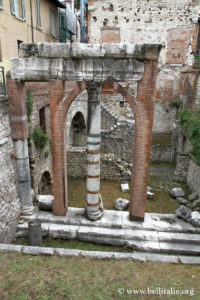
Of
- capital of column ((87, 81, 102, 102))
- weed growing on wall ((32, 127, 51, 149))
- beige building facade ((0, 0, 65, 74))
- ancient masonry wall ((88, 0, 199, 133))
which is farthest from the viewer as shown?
ancient masonry wall ((88, 0, 199, 133))

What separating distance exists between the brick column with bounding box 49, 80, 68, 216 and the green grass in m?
1.77

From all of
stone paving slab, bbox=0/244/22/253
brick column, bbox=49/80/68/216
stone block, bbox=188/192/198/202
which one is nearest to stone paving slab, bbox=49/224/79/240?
brick column, bbox=49/80/68/216

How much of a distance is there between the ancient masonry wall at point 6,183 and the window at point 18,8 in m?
7.22

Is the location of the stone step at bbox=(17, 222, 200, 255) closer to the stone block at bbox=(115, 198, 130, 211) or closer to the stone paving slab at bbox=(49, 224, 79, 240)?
the stone paving slab at bbox=(49, 224, 79, 240)

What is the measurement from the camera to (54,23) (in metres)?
15.5

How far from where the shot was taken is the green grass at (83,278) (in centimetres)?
431

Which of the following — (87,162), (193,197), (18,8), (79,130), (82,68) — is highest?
(18,8)

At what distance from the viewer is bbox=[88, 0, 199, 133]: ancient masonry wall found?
17359 mm

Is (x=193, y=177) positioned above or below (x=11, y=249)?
below

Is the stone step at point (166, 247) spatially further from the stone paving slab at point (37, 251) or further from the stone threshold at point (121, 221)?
the stone paving slab at point (37, 251)

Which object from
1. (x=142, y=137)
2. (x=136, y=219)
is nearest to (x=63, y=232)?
(x=136, y=219)

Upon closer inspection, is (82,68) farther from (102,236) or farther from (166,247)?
(166,247)

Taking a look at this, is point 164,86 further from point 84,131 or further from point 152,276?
point 152,276

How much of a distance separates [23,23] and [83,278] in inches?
485
